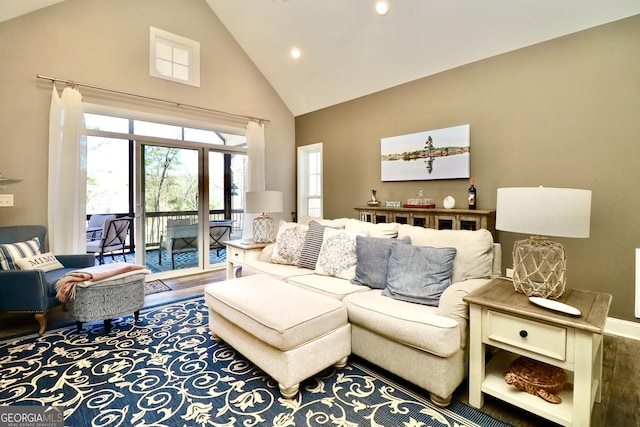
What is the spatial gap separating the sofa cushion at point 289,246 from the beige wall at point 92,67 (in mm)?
2574

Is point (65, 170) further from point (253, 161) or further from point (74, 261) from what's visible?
point (253, 161)

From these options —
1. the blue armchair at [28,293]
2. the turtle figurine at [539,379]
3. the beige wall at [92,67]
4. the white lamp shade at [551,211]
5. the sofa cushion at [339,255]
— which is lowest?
the turtle figurine at [539,379]

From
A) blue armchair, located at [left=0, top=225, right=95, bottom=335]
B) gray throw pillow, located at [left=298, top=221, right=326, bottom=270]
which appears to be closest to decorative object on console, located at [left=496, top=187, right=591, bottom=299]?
gray throw pillow, located at [left=298, top=221, right=326, bottom=270]

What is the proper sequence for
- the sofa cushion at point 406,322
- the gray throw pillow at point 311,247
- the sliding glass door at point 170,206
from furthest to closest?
1. the sliding glass door at point 170,206
2. the gray throw pillow at point 311,247
3. the sofa cushion at point 406,322

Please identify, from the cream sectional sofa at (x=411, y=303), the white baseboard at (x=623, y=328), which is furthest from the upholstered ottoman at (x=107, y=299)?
the white baseboard at (x=623, y=328)

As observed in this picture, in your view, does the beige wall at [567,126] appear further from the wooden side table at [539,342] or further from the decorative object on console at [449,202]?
the wooden side table at [539,342]

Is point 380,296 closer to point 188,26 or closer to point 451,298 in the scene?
point 451,298

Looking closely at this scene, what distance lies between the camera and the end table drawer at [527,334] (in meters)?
1.52

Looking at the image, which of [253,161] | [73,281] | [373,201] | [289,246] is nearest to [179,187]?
[253,161]

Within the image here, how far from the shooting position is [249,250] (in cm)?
373

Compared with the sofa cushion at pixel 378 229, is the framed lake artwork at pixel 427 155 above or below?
above

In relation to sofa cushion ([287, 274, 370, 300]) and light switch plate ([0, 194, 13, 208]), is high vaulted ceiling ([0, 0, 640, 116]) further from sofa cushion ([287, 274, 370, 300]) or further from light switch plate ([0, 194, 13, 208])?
sofa cushion ([287, 274, 370, 300])

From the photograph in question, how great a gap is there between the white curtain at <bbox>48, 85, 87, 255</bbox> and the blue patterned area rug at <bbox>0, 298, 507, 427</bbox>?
50.9 inches

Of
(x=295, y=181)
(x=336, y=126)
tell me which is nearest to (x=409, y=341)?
(x=336, y=126)
